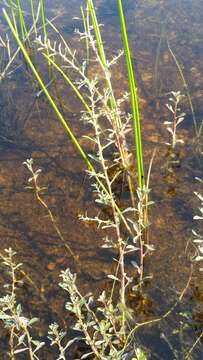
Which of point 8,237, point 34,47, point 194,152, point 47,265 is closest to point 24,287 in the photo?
point 47,265

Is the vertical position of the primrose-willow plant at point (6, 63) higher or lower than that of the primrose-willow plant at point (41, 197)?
higher

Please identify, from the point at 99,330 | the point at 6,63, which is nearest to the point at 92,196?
the point at 99,330

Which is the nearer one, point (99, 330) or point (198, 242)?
point (99, 330)

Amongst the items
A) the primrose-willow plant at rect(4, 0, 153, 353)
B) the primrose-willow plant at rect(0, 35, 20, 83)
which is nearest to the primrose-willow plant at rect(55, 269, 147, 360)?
the primrose-willow plant at rect(4, 0, 153, 353)

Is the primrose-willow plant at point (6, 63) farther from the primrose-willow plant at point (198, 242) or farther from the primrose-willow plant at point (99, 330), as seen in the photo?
the primrose-willow plant at point (99, 330)

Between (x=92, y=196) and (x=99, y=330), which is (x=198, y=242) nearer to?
(x=92, y=196)

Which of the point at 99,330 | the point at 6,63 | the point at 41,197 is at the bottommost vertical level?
the point at 41,197

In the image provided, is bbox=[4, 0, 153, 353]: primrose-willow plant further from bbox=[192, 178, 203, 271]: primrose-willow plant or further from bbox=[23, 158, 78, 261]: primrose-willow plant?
bbox=[192, 178, 203, 271]: primrose-willow plant

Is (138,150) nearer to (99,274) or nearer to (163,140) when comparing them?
(99,274)

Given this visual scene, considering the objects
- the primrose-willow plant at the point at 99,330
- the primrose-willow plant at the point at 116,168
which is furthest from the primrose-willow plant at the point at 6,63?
the primrose-willow plant at the point at 99,330
